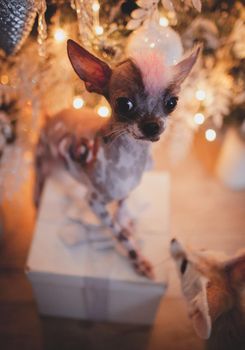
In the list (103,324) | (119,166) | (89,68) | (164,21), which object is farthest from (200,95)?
(103,324)

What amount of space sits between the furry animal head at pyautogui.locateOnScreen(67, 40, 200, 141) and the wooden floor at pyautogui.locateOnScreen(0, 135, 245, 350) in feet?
1.45

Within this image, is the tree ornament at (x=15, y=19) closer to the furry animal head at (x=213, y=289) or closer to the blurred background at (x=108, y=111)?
the blurred background at (x=108, y=111)

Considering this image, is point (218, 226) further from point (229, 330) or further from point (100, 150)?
point (100, 150)

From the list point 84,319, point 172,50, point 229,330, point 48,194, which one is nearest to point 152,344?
point 84,319

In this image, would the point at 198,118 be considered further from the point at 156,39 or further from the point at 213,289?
the point at 213,289

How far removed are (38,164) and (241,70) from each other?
596 millimetres

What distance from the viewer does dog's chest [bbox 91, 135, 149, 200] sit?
2.27 feet

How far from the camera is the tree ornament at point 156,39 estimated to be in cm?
68

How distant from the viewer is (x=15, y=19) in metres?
0.65

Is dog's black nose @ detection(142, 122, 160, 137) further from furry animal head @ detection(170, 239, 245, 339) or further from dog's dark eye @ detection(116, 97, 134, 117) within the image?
furry animal head @ detection(170, 239, 245, 339)

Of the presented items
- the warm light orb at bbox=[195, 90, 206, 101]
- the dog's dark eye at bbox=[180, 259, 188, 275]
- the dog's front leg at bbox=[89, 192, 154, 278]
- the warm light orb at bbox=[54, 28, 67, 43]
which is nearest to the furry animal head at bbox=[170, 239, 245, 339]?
the dog's dark eye at bbox=[180, 259, 188, 275]

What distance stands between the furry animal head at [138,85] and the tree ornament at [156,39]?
11cm

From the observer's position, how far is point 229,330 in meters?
0.71

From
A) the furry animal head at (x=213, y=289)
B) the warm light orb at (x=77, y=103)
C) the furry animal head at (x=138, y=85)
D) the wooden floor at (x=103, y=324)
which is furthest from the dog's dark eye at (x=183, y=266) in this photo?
the warm light orb at (x=77, y=103)
